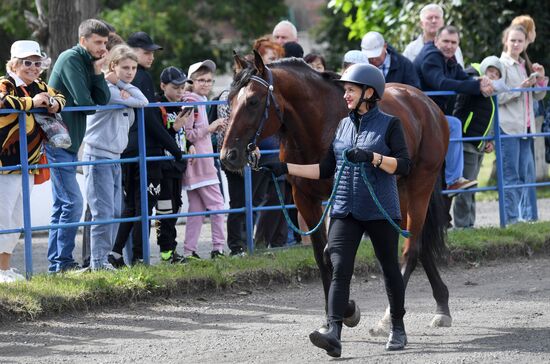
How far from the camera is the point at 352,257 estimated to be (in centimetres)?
711

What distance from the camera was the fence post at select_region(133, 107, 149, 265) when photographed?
10.1m

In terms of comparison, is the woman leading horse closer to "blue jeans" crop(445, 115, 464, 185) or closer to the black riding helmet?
the black riding helmet

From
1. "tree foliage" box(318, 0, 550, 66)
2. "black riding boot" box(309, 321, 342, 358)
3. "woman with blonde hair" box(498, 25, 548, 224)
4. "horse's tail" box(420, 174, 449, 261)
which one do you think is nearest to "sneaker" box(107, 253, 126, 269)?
"horse's tail" box(420, 174, 449, 261)

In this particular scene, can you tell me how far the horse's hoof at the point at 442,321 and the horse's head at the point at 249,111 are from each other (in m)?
1.84

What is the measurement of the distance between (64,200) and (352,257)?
3571mm

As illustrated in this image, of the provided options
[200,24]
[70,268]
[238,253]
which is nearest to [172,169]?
[238,253]

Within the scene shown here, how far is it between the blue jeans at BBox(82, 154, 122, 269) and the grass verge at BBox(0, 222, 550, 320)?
47cm

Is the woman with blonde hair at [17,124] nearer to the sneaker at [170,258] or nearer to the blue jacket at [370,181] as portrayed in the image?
the sneaker at [170,258]

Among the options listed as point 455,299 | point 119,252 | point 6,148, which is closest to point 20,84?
point 6,148

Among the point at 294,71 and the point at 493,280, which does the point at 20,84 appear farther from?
the point at 493,280

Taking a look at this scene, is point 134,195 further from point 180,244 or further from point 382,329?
point 382,329

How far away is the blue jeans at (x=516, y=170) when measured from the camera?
1302cm

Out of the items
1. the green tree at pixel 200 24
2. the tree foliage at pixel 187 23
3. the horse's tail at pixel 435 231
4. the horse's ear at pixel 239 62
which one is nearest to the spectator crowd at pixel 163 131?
the horse's ear at pixel 239 62

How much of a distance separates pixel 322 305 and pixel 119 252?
2.19 m
